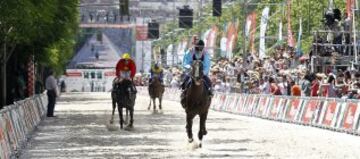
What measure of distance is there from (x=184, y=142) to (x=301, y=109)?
37.4 feet

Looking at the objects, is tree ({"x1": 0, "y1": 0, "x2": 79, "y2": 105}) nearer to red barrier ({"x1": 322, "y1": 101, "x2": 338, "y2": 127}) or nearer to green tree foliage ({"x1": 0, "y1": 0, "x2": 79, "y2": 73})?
green tree foliage ({"x1": 0, "y1": 0, "x2": 79, "y2": 73})

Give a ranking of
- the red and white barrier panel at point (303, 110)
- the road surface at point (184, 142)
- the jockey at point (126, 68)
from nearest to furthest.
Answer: the road surface at point (184, 142)
the red and white barrier panel at point (303, 110)
the jockey at point (126, 68)

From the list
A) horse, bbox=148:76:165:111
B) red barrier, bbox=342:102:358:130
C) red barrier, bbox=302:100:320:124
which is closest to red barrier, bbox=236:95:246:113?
horse, bbox=148:76:165:111

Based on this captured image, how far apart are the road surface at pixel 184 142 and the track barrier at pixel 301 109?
46cm

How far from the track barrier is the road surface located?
0.46 meters

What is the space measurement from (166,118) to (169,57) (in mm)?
81163

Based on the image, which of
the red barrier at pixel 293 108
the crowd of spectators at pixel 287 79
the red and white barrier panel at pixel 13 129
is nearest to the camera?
the red and white barrier panel at pixel 13 129

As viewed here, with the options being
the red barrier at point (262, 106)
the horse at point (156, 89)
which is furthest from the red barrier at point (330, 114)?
the horse at point (156, 89)

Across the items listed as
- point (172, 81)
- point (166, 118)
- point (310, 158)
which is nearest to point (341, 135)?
point (310, 158)

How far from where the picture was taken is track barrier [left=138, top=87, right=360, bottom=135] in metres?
31.5

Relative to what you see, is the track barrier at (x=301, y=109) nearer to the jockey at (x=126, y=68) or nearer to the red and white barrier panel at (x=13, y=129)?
the jockey at (x=126, y=68)

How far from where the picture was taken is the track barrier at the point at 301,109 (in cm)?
3145

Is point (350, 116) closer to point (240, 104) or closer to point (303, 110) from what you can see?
point (303, 110)

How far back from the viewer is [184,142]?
27125 millimetres
